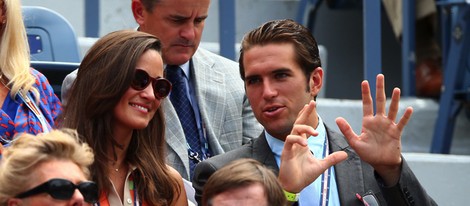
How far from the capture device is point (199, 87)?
15.1ft

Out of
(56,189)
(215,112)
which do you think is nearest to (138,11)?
(215,112)

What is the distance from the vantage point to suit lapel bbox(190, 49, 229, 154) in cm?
453

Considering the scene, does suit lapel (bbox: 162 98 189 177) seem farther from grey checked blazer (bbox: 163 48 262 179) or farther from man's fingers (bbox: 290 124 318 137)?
man's fingers (bbox: 290 124 318 137)

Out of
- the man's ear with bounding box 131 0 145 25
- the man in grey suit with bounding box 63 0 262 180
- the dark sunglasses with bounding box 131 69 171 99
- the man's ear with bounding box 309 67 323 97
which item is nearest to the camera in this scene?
the dark sunglasses with bounding box 131 69 171 99

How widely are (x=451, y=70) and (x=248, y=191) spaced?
161 inches

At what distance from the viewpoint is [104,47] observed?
3939 millimetres

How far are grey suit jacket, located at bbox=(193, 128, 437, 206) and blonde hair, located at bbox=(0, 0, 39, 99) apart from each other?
0.64m

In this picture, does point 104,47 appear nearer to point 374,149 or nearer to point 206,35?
point 374,149

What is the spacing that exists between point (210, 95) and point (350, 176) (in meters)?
0.82

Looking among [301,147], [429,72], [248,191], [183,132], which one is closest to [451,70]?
[429,72]

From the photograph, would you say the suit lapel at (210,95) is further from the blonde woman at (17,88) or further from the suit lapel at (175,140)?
the blonde woman at (17,88)

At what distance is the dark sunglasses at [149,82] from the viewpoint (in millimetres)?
3921

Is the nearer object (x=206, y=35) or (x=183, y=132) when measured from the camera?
(x=183, y=132)

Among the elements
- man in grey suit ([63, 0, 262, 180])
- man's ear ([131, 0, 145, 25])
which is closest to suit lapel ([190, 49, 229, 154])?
man in grey suit ([63, 0, 262, 180])
